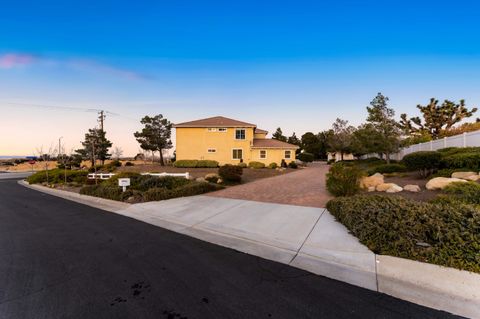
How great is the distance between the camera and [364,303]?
3.14 metres

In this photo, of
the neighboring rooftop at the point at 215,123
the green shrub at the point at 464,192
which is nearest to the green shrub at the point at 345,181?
the green shrub at the point at 464,192

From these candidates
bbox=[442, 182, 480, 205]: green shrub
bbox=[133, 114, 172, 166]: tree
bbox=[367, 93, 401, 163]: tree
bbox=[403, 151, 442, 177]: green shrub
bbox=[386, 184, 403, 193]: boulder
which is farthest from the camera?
bbox=[133, 114, 172, 166]: tree

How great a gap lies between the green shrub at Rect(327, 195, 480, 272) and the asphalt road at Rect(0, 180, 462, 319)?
155 cm

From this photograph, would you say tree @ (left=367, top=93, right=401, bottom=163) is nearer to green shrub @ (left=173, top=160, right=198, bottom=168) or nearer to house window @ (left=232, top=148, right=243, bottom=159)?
house window @ (left=232, top=148, right=243, bottom=159)

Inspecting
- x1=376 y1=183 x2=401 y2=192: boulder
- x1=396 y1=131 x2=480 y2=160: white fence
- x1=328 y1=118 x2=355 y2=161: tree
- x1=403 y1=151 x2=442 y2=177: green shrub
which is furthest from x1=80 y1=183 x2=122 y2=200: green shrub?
x1=328 y1=118 x2=355 y2=161: tree

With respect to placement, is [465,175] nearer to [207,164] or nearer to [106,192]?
Result: [106,192]

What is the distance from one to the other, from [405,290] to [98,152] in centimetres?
4112

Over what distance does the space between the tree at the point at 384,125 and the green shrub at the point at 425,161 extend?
1005cm

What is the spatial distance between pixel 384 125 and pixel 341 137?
782 inches

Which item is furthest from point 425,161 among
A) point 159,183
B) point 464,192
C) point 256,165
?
point 256,165

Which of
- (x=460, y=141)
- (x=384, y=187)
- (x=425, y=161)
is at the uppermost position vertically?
(x=460, y=141)

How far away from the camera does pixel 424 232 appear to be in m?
4.38

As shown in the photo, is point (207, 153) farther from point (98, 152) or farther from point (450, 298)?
point (450, 298)

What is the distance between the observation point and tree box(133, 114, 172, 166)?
3447cm
